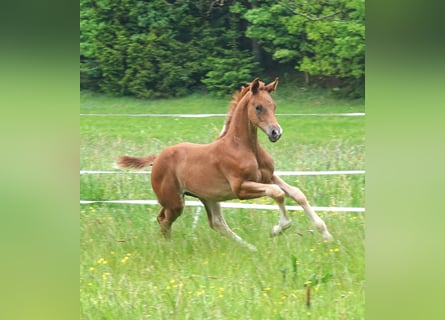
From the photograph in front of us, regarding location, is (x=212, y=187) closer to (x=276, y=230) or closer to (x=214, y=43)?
(x=276, y=230)

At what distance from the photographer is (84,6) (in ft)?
9.11

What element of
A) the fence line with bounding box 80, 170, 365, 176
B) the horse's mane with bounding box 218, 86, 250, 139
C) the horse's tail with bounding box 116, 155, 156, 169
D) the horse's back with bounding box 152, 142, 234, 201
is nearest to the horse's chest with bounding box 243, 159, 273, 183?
the horse's back with bounding box 152, 142, 234, 201

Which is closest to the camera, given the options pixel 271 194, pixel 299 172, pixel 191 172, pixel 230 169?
pixel 271 194

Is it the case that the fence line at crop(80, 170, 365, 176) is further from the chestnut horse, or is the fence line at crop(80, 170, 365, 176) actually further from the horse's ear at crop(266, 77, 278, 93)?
the horse's ear at crop(266, 77, 278, 93)

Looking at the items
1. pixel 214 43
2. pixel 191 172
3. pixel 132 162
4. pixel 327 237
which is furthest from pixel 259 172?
pixel 214 43

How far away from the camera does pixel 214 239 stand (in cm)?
388

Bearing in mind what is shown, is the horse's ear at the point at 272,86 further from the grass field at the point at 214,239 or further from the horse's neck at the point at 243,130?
the horse's neck at the point at 243,130

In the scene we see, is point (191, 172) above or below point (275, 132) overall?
below

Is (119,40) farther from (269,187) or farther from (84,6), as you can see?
(269,187)

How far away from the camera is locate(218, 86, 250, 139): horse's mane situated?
141 inches

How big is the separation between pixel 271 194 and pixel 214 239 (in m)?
0.50

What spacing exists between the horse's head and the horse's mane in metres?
0.05

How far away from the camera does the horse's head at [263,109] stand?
346 centimetres
